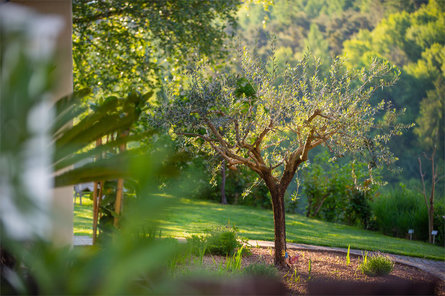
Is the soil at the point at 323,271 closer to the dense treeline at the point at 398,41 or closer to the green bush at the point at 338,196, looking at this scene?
the green bush at the point at 338,196

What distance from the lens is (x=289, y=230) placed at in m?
6.61

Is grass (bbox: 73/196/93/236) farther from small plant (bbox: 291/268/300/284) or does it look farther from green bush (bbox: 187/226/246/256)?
small plant (bbox: 291/268/300/284)

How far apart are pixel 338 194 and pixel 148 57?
4392 mm

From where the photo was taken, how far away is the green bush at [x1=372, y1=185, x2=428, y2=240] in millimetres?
7207

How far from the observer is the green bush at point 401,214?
721cm

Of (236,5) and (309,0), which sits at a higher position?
(309,0)

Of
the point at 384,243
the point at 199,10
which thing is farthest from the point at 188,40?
the point at 384,243

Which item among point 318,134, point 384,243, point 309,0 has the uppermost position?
point 309,0

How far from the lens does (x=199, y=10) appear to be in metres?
5.95

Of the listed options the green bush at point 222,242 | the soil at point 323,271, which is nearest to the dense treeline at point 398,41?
the soil at point 323,271

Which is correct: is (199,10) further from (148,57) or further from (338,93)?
(338,93)

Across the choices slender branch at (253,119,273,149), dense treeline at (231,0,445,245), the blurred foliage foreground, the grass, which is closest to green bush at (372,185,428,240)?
dense treeline at (231,0,445,245)

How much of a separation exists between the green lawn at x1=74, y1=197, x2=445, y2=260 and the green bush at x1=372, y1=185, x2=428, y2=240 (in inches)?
15.5

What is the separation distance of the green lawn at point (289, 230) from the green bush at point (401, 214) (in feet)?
1.29
